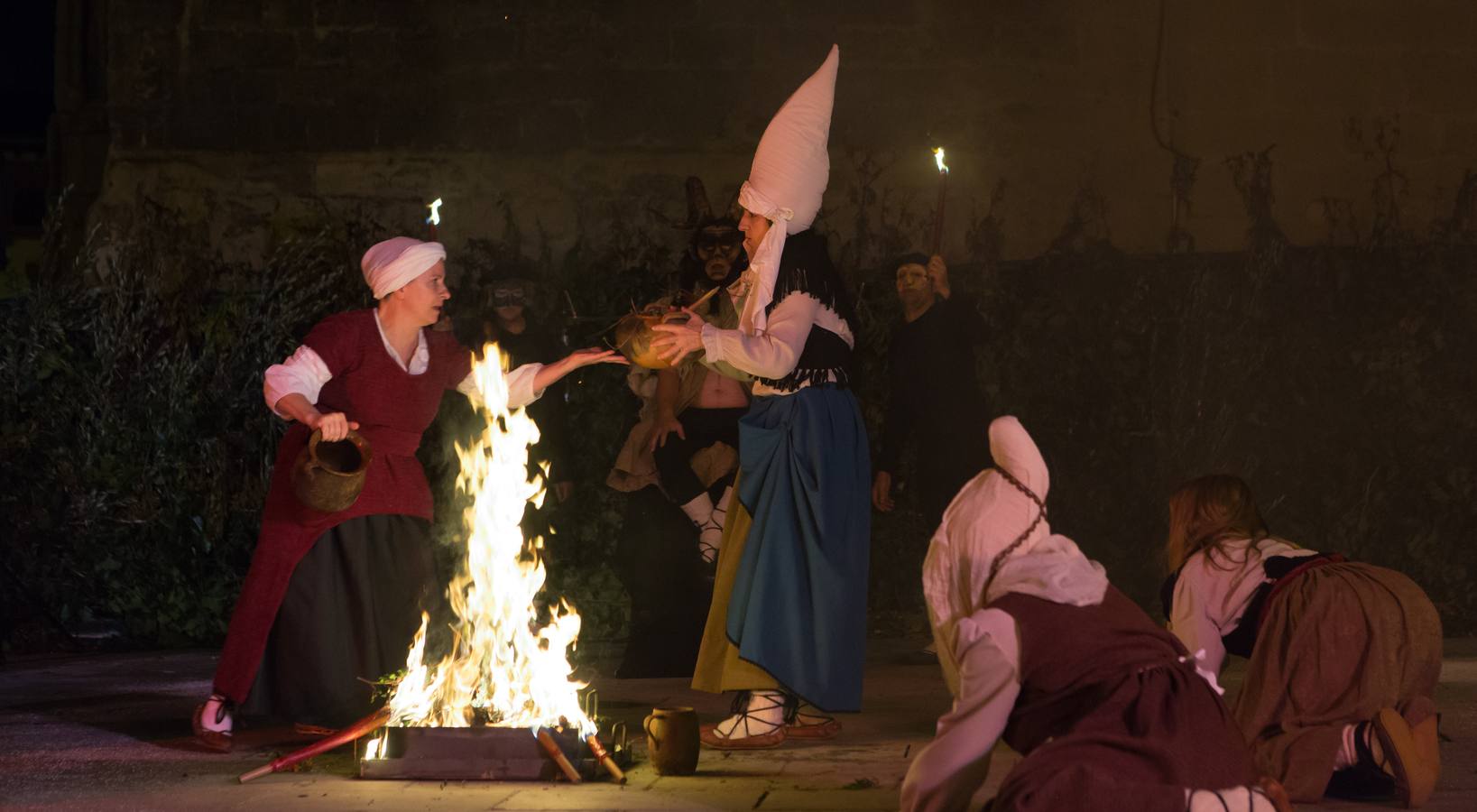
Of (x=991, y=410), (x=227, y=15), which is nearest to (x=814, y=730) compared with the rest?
(x=991, y=410)

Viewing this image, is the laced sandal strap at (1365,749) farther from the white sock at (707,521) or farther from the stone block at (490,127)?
the stone block at (490,127)

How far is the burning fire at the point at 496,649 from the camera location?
5746mm

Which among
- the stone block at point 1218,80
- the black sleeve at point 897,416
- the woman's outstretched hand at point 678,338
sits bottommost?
the black sleeve at point 897,416

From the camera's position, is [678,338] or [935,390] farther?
[935,390]

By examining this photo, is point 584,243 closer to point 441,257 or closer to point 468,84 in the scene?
point 468,84

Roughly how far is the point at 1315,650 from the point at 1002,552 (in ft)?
5.53

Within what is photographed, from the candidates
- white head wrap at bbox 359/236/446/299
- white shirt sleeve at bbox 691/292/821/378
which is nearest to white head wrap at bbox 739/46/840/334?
white shirt sleeve at bbox 691/292/821/378

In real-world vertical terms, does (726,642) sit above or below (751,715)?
above

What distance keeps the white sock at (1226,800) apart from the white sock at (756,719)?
2553mm

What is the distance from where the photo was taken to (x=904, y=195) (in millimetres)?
11508

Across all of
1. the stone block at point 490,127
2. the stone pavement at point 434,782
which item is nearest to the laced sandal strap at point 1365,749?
the stone pavement at point 434,782

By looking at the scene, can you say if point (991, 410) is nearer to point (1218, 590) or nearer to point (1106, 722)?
point (1218, 590)

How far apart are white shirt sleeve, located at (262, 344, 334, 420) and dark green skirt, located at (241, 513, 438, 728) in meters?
0.51

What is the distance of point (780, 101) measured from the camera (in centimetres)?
1159
